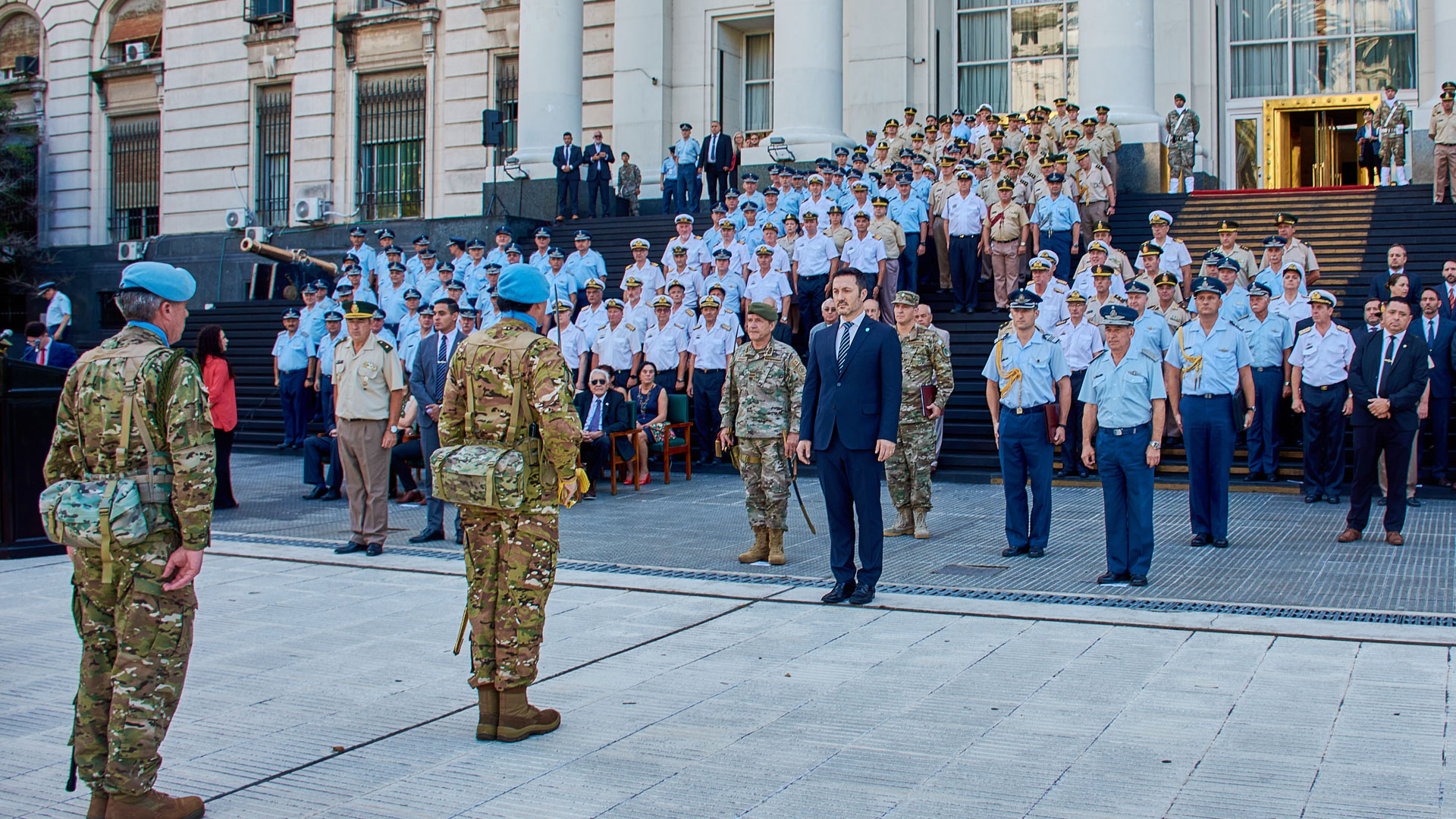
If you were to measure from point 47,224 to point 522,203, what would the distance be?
703 inches

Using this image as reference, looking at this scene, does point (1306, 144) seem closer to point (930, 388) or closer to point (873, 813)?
A: point (930, 388)

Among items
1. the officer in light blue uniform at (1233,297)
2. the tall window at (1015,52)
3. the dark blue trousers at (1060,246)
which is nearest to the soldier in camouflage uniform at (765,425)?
the officer in light blue uniform at (1233,297)

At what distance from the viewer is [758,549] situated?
9438 millimetres

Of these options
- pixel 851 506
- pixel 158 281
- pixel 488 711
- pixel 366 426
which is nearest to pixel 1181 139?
pixel 851 506

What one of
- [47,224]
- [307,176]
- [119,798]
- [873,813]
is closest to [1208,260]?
[873,813]

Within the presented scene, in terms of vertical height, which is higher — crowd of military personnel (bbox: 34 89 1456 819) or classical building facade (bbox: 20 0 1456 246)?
classical building facade (bbox: 20 0 1456 246)

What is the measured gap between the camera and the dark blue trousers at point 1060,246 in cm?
1659

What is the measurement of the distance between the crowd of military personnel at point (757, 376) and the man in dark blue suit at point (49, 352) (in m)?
1.04

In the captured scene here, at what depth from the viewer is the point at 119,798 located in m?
4.21

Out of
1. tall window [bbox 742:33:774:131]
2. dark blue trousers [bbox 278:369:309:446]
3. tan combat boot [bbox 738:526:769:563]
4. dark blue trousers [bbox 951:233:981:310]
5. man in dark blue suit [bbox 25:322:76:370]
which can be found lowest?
tan combat boot [bbox 738:526:769:563]

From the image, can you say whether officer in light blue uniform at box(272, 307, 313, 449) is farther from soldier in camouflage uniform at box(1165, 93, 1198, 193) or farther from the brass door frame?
the brass door frame

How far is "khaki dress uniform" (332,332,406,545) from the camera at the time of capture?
1006 centimetres

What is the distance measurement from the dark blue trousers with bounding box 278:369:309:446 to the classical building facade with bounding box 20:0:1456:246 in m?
8.77

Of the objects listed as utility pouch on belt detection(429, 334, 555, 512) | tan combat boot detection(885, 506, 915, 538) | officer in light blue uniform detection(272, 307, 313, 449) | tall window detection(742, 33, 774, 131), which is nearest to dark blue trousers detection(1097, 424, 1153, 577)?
tan combat boot detection(885, 506, 915, 538)
